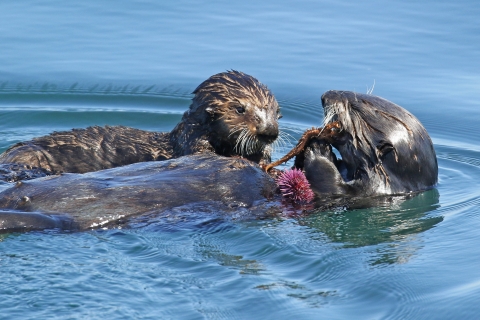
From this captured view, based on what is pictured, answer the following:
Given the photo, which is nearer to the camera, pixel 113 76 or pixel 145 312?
pixel 145 312

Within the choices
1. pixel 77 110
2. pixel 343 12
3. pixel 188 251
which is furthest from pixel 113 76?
pixel 188 251

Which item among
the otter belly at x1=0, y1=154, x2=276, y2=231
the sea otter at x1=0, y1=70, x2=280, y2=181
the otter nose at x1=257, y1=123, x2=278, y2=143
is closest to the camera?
the otter belly at x1=0, y1=154, x2=276, y2=231

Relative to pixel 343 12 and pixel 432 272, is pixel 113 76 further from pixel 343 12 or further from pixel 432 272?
pixel 432 272

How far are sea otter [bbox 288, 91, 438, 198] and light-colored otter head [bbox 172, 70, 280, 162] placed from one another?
36.4 inches

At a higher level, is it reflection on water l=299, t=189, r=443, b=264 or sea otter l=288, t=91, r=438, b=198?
sea otter l=288, t=91, r=438, b=198

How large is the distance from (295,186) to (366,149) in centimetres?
72

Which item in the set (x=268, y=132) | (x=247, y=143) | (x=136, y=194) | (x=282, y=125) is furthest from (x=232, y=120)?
(x=282, y=125)

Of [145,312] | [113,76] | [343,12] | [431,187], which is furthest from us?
[343,12]

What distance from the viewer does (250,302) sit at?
5.16 metres

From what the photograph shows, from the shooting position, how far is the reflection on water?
20.5 ft

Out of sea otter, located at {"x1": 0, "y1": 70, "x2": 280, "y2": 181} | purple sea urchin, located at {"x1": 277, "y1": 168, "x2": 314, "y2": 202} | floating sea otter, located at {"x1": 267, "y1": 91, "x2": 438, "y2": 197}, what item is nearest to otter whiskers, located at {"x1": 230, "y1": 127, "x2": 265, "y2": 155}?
sea otter, located at {"x1": 0, "y1": 70, "x2": 280, "y2": 181}

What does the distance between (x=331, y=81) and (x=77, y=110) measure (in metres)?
3.37

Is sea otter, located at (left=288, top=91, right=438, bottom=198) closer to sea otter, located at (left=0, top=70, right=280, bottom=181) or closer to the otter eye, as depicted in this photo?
sea otter, located at (left=0, top=70, right=280, bottom=181)

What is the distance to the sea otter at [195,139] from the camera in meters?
7.99
